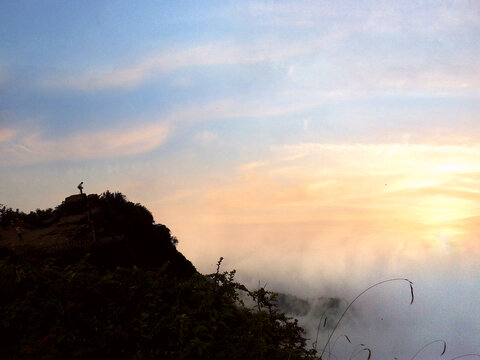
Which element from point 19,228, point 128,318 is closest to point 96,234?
point 19,228

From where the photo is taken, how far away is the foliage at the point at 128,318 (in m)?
5.72

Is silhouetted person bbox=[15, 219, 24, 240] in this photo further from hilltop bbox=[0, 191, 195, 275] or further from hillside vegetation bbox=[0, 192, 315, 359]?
hillside vegetation bbox=[0, 192, 315, 359]

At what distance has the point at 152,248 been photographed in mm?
17953

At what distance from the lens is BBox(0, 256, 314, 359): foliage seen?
225 inches

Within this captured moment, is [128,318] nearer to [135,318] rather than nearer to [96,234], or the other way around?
[135,318]

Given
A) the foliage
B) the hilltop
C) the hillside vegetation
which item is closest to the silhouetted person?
the hilltop

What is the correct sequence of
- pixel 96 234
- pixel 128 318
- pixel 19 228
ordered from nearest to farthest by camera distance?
pixel 128 318 → pixel 96 234 → pixel 19 228

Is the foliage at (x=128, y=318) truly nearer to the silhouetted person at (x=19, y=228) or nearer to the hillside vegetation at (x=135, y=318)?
the hillside vegetation at (x=135, y=318)

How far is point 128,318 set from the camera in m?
6.30

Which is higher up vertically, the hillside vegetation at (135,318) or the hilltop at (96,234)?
the hilltop at (96,234)

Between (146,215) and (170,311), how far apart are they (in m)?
13.9

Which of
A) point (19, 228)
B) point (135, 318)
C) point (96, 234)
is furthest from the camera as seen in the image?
point (19, 228)

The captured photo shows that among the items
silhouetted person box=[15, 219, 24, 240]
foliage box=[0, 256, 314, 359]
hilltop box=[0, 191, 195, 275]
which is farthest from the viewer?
silhouetted person box=[15, 219, 24, 240]

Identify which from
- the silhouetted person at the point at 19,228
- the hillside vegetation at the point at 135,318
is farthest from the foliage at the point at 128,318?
the silhouetted person at the point at 19,228
